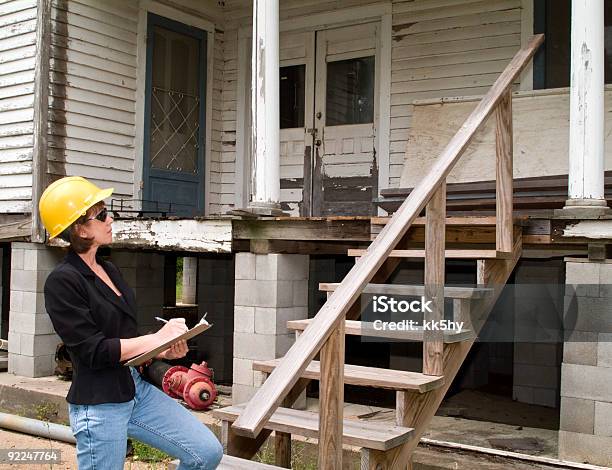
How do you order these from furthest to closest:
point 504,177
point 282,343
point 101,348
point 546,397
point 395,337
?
point 546,397 → point 282,343 → point 504,177 → point 395,337 → point 101,348

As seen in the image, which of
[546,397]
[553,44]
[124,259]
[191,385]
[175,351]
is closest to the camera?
[175,351]

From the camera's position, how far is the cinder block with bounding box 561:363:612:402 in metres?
4.93

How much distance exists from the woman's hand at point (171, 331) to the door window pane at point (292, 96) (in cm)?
642

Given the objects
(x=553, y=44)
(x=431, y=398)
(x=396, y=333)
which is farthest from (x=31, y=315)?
(x=553, y=44)

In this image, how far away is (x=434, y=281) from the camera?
385 cm

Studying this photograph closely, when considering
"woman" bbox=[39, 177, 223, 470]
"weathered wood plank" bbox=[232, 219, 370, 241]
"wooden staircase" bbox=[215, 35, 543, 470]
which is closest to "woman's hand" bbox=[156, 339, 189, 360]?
"woman" bbox=[39, 177, 223, 470]

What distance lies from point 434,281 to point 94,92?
5543 millimetres

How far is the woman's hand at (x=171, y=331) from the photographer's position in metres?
2.70

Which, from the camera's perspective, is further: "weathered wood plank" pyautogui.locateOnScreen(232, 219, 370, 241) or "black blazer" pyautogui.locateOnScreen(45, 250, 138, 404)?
"weathered wood plank" pyautogui.locateOnScreen(232, 219, 370, 241)

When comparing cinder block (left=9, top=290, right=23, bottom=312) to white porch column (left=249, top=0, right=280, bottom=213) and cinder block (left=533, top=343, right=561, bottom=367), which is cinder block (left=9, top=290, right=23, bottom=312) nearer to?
white porch column (left=249, top=0, right=280, bottom=213)

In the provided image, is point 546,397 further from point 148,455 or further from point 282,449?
point 282,449

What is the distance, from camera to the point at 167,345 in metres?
2.70

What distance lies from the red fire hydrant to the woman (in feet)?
12.6

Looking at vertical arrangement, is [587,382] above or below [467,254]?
below
